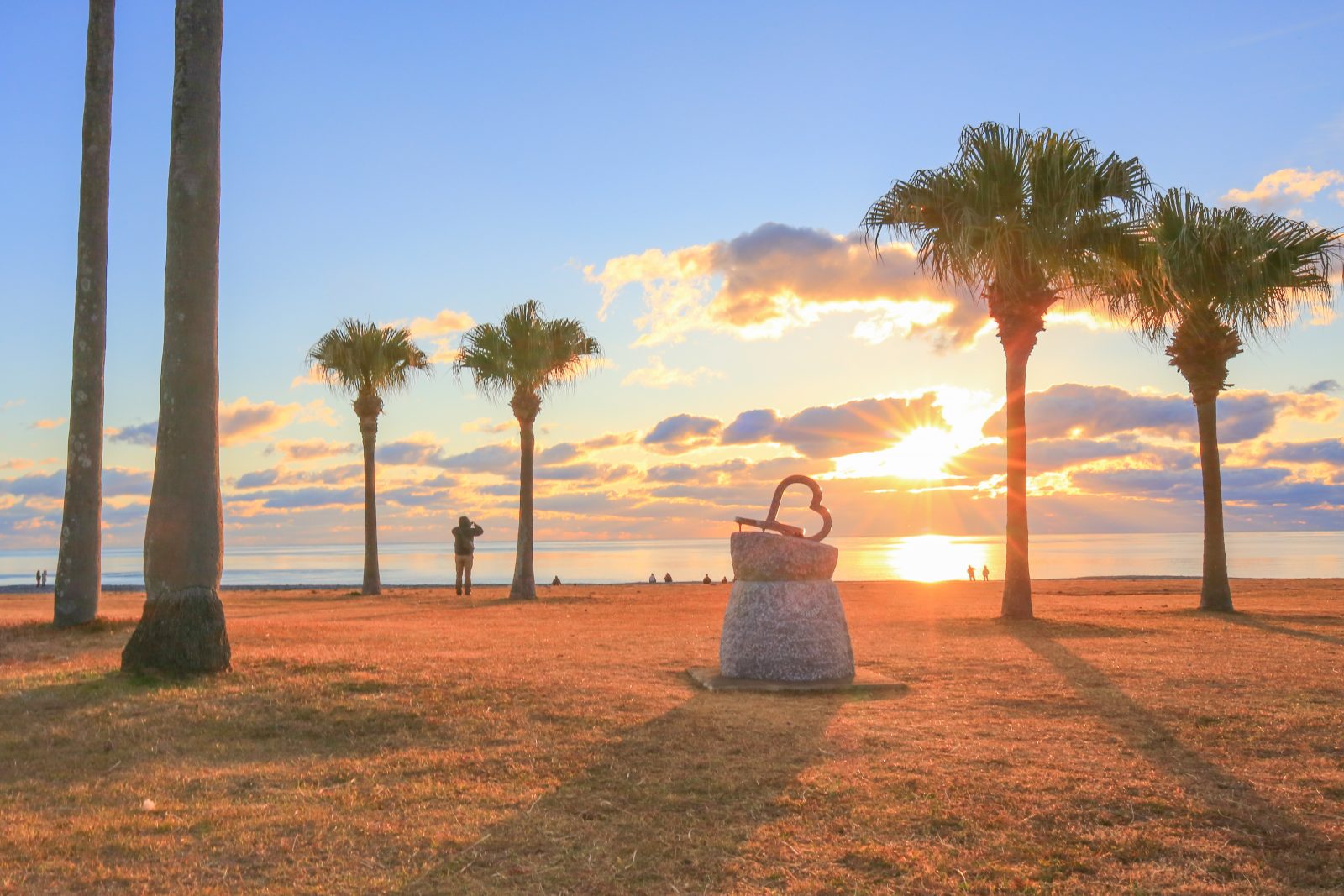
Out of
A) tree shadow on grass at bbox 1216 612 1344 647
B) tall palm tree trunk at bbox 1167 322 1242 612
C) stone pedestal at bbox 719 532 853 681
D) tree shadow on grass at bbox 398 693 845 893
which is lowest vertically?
tree shadow on grass at bbox 398 693 845 893

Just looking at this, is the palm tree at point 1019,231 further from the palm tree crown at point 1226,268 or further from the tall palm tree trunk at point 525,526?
the tall palm tree trunk at point 525,526

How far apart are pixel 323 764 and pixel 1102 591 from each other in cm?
2796

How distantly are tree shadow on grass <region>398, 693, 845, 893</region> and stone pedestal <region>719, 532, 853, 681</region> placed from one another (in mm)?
1852

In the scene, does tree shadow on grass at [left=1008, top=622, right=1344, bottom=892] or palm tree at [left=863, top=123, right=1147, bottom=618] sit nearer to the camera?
tree shadow on grass at [left=1008, top=622, right=1344, bottom=892]

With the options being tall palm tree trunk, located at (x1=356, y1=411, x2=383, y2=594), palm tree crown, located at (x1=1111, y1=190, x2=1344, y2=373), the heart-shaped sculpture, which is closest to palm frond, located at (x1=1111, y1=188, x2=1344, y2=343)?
palm tree crown, located at (x1=1111, y1=190, x2=1344, y2=373)

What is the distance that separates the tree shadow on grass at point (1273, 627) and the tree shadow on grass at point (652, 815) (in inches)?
400

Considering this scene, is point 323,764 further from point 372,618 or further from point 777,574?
point 372,618

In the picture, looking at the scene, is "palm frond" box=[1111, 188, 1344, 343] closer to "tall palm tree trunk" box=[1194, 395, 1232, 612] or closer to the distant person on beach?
"tall palm tree trunk" box=[1194, 395, 1232, 612]

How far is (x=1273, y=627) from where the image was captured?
669 inches

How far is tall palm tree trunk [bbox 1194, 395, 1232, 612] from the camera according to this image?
21188mm

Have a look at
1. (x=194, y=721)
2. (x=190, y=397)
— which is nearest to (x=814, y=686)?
(x=194, y=721)

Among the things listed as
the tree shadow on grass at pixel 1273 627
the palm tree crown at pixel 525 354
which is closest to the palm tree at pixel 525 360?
the palm tree crown at pixel 525 354

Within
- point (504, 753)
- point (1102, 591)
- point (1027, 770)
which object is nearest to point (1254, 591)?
point (1102, 591)

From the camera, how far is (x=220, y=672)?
34.9 ft
